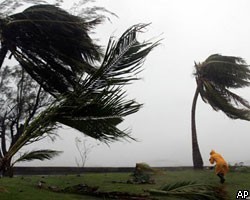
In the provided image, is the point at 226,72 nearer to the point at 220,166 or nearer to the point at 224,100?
the point at 224,100

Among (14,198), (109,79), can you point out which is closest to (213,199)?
(109,79)

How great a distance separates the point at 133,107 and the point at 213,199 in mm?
1144

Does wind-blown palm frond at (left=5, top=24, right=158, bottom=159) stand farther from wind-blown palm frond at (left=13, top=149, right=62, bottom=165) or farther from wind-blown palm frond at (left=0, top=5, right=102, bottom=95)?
wind-blown palm frond at (left=0, top=5, right=102, bottom=95)

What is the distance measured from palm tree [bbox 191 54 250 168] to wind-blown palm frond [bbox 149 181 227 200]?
39.4 ft

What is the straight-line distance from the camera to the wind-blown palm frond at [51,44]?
543cm

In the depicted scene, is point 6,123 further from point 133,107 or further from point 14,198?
point 133,107

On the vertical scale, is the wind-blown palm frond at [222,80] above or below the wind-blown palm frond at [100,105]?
above

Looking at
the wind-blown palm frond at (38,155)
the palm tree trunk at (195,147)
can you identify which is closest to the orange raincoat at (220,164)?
the wind-blown palm frond at (38,155)

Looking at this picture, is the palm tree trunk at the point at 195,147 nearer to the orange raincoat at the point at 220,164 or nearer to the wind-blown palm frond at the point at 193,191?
the orange raincoat at the point at 220,164

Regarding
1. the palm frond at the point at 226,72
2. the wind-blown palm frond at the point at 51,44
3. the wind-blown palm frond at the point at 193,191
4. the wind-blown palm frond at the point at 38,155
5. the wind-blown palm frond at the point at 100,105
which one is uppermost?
the palm frond at the point at 226,72

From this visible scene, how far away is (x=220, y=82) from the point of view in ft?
54.3

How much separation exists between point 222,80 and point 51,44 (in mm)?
11961

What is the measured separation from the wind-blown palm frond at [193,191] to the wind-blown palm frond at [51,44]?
2.16 meters

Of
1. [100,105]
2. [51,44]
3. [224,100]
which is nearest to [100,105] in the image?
[100,105]
